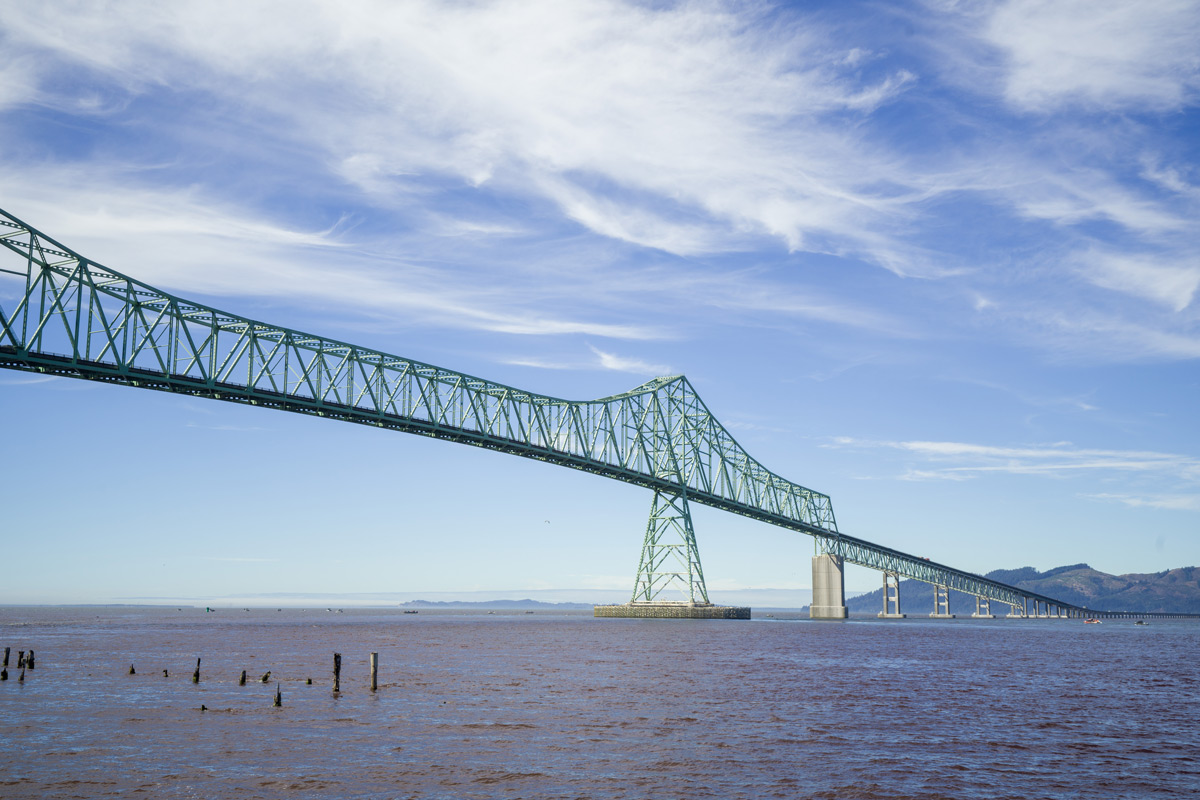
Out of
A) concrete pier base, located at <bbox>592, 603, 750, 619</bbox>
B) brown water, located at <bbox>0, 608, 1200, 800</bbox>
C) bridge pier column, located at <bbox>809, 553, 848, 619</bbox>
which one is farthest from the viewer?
bridge pier column, located at <bbox>809, 553, 848, 619</bbox>

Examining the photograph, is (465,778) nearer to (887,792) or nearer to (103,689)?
(887,792)

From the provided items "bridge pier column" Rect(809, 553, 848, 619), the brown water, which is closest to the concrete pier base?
"bridge pier column" Rect(809, 553, 848, 619)

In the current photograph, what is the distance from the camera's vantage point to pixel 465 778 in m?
25.2

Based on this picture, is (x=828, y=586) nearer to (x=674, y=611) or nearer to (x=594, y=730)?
(x=674, y=611)

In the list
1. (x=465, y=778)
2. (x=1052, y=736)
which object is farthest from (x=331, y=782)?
(x=1052, y=736)

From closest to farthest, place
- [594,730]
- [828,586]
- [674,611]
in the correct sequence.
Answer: [594,730] → [674,611] → [828,586]

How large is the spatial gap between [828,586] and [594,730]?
4744 inches

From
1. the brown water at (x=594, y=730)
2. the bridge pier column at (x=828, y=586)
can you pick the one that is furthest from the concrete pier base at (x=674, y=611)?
the brown water at (x=594, y=730)

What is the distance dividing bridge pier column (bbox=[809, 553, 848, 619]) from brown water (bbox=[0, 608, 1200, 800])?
274 feet

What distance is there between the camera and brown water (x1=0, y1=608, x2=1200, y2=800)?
24.8 m

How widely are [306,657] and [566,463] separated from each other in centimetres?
4993

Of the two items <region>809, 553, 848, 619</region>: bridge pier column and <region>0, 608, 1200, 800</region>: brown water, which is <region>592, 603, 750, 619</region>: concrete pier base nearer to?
<region>809, 553, 848, 619</region>: bridge pier column

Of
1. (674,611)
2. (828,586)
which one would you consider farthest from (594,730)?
(828,586)

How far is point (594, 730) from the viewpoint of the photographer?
3281cm
